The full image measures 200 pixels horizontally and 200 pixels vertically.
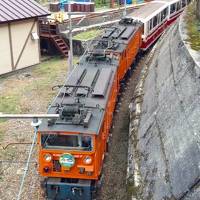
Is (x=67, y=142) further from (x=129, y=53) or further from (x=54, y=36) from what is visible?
(x=54, y=36)

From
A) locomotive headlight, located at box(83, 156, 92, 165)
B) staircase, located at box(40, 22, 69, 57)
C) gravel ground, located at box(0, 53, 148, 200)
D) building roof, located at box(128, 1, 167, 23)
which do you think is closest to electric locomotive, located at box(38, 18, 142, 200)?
locomotive headlight, located at box(83, 156, 92, 165)

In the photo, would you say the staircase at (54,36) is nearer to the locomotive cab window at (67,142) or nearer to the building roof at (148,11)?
the building roof at (148,11)

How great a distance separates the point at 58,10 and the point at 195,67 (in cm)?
2880

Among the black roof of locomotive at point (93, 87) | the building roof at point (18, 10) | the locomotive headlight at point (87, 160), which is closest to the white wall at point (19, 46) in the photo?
the building roof at point (18, 10)

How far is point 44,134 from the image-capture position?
11.4m

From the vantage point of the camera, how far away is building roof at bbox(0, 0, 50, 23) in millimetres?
23611

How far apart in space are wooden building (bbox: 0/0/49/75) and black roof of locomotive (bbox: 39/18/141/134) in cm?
704

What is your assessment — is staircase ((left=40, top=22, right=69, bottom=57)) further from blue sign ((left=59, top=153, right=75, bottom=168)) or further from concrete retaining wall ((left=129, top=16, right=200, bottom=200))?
blue sign ((left=59, top=153, right=75, bottom=168))

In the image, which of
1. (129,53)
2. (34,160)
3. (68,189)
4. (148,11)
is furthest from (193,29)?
(148,11)

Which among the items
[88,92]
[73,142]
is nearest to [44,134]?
[73,142]

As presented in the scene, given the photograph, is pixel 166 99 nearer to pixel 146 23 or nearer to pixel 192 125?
pixel 192 125

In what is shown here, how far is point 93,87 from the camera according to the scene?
1366 cm

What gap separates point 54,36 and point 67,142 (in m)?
18.2

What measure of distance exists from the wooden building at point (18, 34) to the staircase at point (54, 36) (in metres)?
2.10
